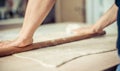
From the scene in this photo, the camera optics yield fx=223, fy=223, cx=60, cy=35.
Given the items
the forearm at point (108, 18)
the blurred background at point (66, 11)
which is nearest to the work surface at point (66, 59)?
the forearm at point (108, 18)

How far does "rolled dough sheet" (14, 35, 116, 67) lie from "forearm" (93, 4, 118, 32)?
0.11 meters

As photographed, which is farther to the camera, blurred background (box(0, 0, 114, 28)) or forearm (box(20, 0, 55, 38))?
blurred background (box(0, 0, 114, 28))

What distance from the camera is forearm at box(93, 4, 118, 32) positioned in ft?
3.40

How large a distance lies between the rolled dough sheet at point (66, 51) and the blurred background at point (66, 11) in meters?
0.83

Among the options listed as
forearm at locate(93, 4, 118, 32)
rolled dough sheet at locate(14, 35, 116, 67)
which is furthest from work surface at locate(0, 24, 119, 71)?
forearm at locate(93, 4, 118, 32)

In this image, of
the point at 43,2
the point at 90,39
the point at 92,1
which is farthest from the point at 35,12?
the point at 92,1

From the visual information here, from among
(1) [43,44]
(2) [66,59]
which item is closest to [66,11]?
(1) [43,44]

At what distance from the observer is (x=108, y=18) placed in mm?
1070

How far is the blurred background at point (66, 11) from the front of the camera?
2.00 meters

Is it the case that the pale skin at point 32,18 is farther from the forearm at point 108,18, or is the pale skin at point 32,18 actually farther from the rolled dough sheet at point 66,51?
the forearm at point 108,18

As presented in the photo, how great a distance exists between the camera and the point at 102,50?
0.83m

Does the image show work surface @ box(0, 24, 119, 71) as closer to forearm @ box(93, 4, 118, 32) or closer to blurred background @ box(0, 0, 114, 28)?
forearm @ box(93, 4, 118, 32)

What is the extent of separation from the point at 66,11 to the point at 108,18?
139 centimetres

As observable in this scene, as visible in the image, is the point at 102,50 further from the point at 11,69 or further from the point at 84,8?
the point at 84,8
